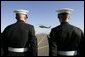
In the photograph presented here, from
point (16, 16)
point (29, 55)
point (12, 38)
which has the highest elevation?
point (16, 16)

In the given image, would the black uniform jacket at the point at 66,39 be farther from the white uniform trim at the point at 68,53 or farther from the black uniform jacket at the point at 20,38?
the black uniform jacket at the point at 20,38

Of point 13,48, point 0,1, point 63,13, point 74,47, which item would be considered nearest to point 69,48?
point 74,47

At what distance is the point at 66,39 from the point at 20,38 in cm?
85

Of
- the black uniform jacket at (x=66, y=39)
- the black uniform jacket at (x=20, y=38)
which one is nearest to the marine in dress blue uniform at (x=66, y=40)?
the black uniform jacket at (x=66, y=39)

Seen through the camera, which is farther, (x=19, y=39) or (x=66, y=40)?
(x=19, y=39)

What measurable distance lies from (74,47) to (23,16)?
112cm

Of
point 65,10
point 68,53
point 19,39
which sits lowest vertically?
point 68,53

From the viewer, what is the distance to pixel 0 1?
5.01 m

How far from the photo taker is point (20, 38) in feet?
15.9

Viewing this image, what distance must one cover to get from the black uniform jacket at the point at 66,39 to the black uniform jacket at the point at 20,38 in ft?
1.16

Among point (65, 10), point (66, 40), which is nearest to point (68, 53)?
point (66, 40)

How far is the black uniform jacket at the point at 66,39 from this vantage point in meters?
4.70

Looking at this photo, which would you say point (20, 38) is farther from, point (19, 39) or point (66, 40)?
point (66, 40)

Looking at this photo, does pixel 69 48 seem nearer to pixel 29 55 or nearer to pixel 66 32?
pixel 66 32
